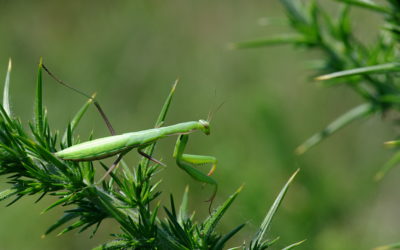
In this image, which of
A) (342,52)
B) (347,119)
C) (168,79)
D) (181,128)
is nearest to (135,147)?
(181,128)

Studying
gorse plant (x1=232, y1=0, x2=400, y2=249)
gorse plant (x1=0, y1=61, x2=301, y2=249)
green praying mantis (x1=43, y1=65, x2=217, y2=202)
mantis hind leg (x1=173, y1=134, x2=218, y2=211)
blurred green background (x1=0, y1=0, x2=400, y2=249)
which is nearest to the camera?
gorse plant (x1=0, y1=61, x2=301, y2=249)

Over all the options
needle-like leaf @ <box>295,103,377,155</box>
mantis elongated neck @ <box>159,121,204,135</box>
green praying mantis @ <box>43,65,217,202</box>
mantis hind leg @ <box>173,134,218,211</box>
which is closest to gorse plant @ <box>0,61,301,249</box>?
green praying mantis @ <box>43,65,217,202</box>

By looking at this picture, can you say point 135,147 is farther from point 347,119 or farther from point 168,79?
point 168,79

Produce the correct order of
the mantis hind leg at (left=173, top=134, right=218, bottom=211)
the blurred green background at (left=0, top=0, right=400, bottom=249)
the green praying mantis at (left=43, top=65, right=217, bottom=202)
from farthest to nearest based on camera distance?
the blurred green background at (left=0, top=0, right=400, bottom=249) < the mantis hind leg at (left=173, top=134, right=218, bottom=211) < the green praying mantis at (left=43, top=65, right=217, bottom=202)

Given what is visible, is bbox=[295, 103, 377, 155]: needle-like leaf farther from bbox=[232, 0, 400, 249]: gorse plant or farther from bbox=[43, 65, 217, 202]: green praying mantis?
bbox=[43, 65, 217, 202]: green praying mantis

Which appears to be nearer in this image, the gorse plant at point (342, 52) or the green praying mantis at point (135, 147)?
the green praying mantis at point (135, 147)

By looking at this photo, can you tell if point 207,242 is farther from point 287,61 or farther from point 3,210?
point 287,61

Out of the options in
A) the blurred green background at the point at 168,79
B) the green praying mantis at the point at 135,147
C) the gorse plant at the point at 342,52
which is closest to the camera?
the green praying mantis at the point at 135,147

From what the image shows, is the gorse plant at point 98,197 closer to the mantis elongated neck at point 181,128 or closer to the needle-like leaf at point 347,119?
the mantis elongated neck at point 181,128

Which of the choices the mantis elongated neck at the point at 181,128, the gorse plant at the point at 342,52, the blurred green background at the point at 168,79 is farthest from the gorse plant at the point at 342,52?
the blurred green background at the point at 168,79

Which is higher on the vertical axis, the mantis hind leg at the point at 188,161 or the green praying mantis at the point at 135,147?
the green praying mantis at the point at 135,147
